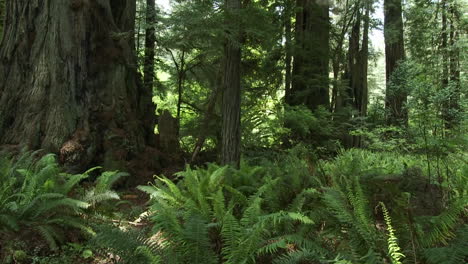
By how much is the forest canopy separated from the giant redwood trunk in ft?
0.08

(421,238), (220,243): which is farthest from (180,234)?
(421,238)

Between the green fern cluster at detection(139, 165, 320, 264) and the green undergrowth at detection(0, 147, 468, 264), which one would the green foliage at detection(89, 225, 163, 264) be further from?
the green fern cluster at detection(139, 165, 320, 264)

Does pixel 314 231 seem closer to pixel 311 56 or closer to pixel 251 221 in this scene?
pixel 251 221

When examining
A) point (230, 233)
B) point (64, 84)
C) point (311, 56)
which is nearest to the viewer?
point (230, 233)

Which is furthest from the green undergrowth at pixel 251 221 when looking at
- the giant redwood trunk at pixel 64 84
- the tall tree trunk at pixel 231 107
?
the giant redwood trunk at pixel 64 84

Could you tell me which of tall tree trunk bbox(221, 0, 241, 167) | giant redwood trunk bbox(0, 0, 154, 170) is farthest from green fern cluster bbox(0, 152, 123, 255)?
tall tree trunk bbox(221, 0, 241, 167)

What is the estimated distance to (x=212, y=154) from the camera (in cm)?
→ 837

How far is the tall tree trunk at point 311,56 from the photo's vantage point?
9.07 meters

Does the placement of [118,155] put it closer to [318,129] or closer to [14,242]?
[14,242]

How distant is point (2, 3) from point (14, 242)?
8599mm

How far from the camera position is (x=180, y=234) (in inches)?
121

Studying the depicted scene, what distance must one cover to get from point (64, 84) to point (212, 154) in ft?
11.8

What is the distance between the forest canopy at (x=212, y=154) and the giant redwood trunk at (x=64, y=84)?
2 centimetres

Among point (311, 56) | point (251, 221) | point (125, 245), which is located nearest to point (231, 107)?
point (251, 221)
